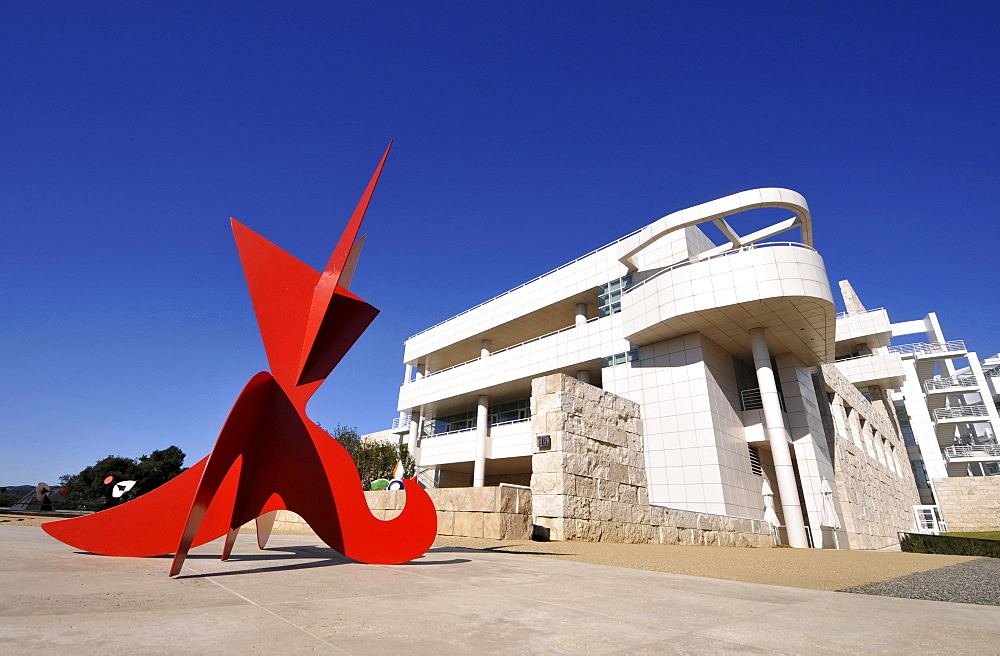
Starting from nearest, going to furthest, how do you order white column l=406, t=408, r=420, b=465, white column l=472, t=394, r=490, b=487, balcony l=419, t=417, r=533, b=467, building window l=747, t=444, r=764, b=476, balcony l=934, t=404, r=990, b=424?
building window l=747, t=444, r=764, b=476 → balcony l=419, t=417, r=533, b=467 → white column l=472, t=394, r=490, b=487 → white column l=406, t=408, r=420, b=465 → balcony l=934, t=404, r=990, b=424

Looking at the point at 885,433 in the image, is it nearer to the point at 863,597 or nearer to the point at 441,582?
the point at 863,597

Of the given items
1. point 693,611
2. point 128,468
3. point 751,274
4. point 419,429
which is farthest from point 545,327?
point 128,468

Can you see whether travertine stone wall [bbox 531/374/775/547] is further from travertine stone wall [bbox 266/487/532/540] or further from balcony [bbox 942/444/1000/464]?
balcony [bbox 942/444/1000/464]

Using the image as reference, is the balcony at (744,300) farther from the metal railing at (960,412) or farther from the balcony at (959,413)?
the metal railing at (960,412)

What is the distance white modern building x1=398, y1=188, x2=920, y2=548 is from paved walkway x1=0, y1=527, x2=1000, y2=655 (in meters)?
9.62

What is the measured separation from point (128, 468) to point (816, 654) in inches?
2047

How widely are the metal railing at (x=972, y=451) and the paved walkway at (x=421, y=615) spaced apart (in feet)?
181

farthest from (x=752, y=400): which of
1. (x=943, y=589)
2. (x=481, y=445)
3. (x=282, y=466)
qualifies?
(x=282, y=466)

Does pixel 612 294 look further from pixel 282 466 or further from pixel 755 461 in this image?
pixel 282 466

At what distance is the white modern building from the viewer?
19.3 m

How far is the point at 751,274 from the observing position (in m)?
18.8

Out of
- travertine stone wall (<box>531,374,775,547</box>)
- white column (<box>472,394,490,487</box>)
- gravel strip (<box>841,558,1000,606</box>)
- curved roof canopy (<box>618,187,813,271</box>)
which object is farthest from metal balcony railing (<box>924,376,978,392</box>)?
gravel strip (<box>841,558,1000,606</box>)

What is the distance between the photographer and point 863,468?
91.0 ft

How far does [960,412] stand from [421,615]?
62.5 metres
